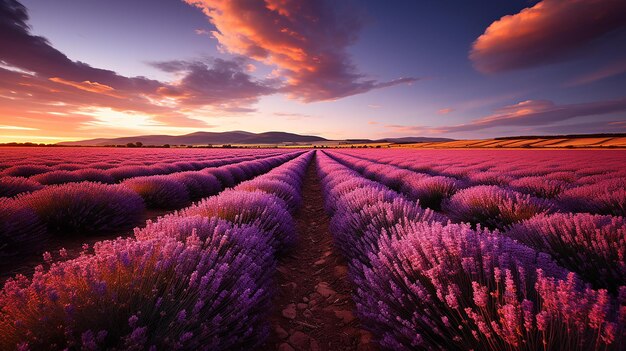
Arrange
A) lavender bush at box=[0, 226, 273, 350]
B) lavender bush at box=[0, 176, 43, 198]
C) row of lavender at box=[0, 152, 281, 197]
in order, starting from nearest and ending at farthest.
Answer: lavender bush at box=[0, 226, 273, 350], lavender bush at box=[0, 176, 43, 198], row of lavender at box=[0, 152, 281, 197]

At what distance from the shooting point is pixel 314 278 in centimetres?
315

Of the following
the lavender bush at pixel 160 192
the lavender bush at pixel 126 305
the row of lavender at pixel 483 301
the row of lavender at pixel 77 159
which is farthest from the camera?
the row of lavender at pixel 77 159

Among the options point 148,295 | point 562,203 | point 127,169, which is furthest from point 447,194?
point 127,169

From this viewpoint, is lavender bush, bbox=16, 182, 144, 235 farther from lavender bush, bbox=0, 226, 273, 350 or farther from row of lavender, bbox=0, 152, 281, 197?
lavender bush, bbox=0, 226, 273, 350

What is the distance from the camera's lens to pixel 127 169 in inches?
395

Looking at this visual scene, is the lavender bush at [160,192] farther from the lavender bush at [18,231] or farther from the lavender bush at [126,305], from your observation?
the lavender bush at [126,305]

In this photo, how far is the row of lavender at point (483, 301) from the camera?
3.25 feet

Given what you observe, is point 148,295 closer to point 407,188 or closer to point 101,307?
point 101,307

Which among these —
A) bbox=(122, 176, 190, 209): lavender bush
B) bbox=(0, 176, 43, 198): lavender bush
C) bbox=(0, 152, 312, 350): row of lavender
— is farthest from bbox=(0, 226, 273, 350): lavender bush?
bbox=(0, 176, 43, 198): lavender bush

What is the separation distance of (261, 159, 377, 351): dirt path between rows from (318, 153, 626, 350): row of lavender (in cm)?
45

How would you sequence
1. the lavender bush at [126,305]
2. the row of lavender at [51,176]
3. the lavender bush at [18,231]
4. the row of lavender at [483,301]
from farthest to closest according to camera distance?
the row of lavender at [51,176] < the lavender bush at [18,231] < the lavender bush at [126,305] < the row of lavender at [483,301]

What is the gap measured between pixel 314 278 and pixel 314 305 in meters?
0.54

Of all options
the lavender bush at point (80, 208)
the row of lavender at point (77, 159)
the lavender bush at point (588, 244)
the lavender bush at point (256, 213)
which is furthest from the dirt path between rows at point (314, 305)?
the row of lavender at point (77, 159)

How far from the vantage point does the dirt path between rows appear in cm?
205
